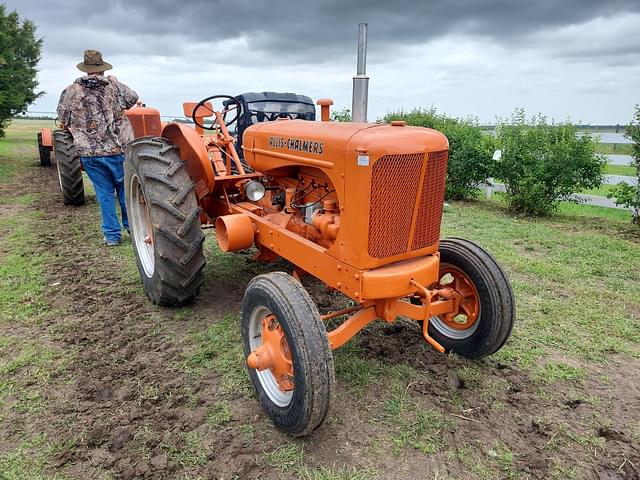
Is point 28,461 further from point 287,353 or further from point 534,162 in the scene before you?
point 534,162

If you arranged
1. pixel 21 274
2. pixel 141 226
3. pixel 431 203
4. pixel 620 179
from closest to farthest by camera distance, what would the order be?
1. pixel 431 203
2. pixel 141 226
3. pixel 21 274
4. pixel 620 179

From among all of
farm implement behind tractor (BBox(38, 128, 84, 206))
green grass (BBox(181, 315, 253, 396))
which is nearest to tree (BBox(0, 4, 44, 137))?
farm implement behind tractor (BBox(38, 128, 84, 206))

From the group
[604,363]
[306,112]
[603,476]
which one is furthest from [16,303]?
[604,363]

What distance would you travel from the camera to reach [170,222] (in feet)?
11.3

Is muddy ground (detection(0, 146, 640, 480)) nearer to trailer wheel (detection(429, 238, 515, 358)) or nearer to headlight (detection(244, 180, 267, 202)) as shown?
trailer wheel (detection(429, 238, 515, 358))

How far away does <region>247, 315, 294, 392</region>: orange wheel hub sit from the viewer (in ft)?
8.19

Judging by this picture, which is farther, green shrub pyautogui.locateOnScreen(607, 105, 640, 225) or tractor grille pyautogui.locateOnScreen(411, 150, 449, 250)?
green shrub pyautogui.locateOnScreen(607, 105, 640, 225)

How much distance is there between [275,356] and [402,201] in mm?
1077

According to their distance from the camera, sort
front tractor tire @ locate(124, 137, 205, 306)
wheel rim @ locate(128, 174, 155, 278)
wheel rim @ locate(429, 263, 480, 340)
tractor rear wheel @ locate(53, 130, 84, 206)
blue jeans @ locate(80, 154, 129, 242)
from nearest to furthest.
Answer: wheel rim @ locate(429, 263, 480, 340) → front tractor tire @ locate(124, 137, 205, 306) → wheel rim @ locate(128, 174, 155, 278) → blue jeans @ locate(80, 154, 129, 242) → tractor rear wheel @ locate(53, 130, 84, 206)

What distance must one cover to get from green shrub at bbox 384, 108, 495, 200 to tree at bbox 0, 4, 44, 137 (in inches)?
433

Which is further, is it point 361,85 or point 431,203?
point 361,85

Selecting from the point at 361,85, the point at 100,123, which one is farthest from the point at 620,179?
the point at 100,123

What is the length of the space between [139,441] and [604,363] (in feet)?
9.81

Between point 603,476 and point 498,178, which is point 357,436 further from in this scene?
point 498,178
